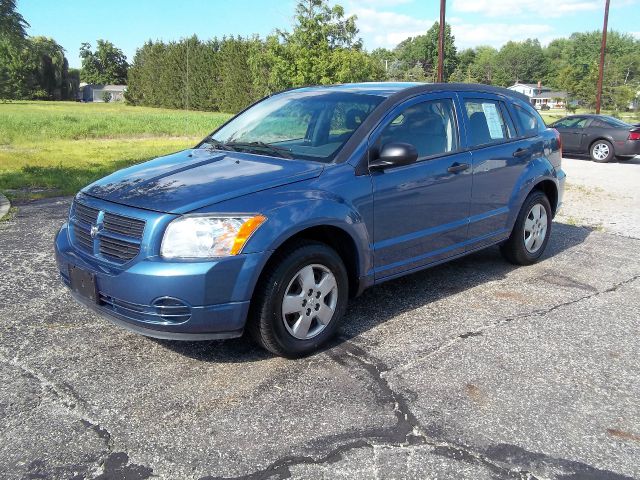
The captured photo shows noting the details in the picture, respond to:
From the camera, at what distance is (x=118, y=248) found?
3412 mm

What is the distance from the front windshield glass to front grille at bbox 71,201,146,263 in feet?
4.05

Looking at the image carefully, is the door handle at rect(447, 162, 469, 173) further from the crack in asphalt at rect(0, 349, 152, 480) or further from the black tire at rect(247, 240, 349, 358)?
the crack in asphalt at rect(0, 349, 152, 480)

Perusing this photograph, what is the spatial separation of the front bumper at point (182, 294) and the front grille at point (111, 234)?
3.5 inches

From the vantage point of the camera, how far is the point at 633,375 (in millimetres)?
3641

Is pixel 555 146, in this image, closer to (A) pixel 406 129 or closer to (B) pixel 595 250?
(B) pixel 595 250

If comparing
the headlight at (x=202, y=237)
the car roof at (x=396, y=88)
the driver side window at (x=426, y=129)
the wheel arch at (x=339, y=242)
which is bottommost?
the wheel arch at (x=339, y=242)

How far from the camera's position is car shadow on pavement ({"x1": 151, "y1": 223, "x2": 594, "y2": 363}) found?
152 inches

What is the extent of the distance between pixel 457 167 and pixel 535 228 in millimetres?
1615

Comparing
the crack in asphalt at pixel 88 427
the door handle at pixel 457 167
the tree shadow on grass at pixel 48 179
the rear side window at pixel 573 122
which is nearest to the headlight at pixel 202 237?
the crack in asphalt at pixel 88 427

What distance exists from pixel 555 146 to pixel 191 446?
193 inches

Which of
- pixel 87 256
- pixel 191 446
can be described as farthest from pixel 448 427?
pixel 87 256

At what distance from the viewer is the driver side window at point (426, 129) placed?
434 cm

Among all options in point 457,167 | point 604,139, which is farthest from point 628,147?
point 457,167

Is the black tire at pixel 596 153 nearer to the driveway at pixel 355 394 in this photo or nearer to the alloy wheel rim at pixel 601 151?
the alloy wheel rim at pixel 601 151
